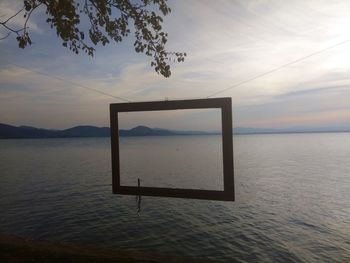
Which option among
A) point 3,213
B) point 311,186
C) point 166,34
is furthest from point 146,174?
point 166,34

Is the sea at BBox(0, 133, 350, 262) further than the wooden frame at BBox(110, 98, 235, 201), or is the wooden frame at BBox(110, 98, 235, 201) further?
the sea at BBox(0, 133, 350, 262)

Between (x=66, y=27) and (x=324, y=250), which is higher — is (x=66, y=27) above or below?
above

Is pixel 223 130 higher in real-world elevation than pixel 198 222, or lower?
higher

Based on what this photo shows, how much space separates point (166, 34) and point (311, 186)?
46.3 m

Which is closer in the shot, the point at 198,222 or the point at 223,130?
the point at 223,130

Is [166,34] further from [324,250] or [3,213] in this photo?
[3,213]

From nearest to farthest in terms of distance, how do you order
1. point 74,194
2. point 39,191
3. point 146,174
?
point 74,194, point 39,191, point 146,174

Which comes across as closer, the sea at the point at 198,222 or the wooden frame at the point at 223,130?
the wooden frame at the point at 223,130

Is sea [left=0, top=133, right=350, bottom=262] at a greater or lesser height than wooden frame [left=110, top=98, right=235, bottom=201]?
lesser

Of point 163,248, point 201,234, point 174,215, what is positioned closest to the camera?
point 163,248

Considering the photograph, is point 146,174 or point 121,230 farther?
point 146,174

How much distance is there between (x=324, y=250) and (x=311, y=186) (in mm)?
30225

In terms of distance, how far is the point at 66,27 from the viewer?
9977 mm

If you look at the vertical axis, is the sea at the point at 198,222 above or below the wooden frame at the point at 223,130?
below
